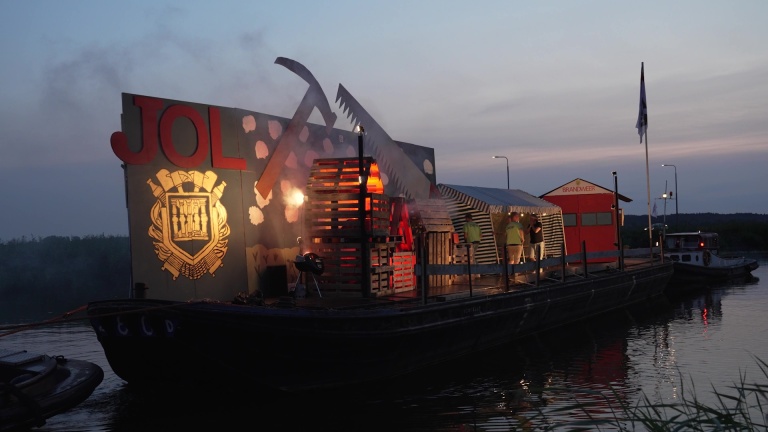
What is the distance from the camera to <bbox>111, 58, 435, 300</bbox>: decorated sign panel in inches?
603

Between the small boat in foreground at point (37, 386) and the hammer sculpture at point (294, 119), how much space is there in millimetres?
6510

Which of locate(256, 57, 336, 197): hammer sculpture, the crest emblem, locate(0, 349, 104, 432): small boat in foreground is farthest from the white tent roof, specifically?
locate(0, 349, 104, 432): small boat in foreground

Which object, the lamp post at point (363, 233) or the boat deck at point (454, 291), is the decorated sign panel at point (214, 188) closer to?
the boat deck at point (454, 291)

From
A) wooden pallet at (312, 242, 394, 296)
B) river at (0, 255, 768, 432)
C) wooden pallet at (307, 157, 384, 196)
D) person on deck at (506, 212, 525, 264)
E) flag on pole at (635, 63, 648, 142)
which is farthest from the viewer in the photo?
flag on pole at (635, 63, 648, 142)

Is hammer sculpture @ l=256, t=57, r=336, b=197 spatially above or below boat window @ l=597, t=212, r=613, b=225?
above

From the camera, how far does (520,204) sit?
28.0 meters

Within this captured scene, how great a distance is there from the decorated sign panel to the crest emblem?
0.02 meters

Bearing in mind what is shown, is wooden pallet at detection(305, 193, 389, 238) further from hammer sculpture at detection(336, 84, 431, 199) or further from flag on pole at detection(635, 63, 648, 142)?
flag on pole at detection(635, 63, 648, 142)

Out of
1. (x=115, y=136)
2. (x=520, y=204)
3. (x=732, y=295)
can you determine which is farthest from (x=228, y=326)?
(x=732, y=295)

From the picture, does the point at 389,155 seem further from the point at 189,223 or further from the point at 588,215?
the point at 588,215

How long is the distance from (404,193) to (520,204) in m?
6.79

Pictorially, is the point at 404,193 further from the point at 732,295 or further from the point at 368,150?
the point at 732,295

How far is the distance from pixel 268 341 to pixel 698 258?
3250 cm

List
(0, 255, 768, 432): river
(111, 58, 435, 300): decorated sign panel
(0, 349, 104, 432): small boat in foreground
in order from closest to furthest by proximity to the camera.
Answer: (0, 349, 104, 432): small boat in foreground, (0, 255, 768, 432): river, (111, 58, 435, 300): decorated sign panel
